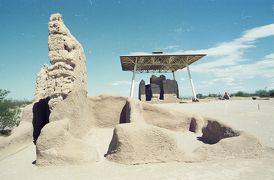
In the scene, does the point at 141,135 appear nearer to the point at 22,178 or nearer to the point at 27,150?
the point at 22,178

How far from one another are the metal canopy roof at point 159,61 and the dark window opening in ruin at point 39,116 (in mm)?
18701

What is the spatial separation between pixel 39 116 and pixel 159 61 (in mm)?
21958

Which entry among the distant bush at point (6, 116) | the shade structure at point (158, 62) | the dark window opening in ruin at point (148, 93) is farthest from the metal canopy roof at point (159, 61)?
the distant bush at point (6, 116)

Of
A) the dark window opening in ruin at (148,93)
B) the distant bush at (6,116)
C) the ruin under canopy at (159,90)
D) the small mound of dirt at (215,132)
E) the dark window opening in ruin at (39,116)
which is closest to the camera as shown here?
the small mound of dirt at (215,132)

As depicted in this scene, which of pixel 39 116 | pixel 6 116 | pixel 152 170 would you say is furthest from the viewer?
pixel 6 116

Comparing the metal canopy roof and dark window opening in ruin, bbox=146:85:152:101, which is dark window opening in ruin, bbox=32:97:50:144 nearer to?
the metal canopy roof

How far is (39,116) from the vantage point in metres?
9.05

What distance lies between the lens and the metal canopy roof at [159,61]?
2789 centimetres

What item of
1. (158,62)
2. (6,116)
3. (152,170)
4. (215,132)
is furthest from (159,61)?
(152,170)

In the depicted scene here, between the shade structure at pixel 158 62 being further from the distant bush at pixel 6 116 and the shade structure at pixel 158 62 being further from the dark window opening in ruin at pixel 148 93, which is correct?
the distant bush at pixel 6 116

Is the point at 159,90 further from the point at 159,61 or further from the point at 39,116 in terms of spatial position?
the point at 39,116

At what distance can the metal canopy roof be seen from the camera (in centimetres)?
2789

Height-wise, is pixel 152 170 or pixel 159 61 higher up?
pixel 159 61

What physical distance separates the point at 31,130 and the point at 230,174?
5.98 meters
